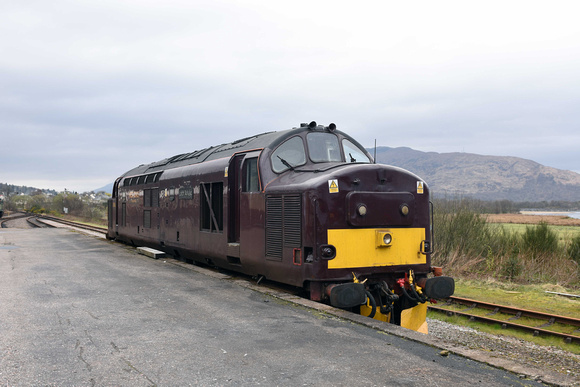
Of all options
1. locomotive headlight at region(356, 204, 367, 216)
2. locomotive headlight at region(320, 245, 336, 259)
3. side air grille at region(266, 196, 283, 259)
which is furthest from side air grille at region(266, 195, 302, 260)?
locomotive headlight at region(356, 204, 367, 216)

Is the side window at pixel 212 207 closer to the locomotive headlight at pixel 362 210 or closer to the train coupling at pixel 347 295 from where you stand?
the locomotive headlight at pixel 362 210

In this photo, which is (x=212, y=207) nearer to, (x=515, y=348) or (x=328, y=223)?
(x=328, y=223)

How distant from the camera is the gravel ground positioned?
7312 mm

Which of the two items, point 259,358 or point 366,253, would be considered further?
point 366,253

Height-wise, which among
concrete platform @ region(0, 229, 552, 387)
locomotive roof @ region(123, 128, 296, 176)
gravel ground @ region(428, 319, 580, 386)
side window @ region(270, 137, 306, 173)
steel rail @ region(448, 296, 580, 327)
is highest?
locomotive roof @ region(123, 128, 296, 176)

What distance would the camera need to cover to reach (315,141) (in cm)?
919

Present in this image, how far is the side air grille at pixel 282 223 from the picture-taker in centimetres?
780

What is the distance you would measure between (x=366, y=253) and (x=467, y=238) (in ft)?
39.7

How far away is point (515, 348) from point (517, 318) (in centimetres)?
221

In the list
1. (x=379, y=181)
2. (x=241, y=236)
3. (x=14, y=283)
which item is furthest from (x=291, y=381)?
(x=14, y=283)

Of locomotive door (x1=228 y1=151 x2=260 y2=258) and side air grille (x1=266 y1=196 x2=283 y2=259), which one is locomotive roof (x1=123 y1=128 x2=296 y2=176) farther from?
side air grille (x1=266 y1=196 x2=283 y2=259)

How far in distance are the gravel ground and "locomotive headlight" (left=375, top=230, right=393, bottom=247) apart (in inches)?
63.2

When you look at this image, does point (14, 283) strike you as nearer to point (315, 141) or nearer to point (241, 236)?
point (241, 236)

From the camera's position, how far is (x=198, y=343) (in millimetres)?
5824
